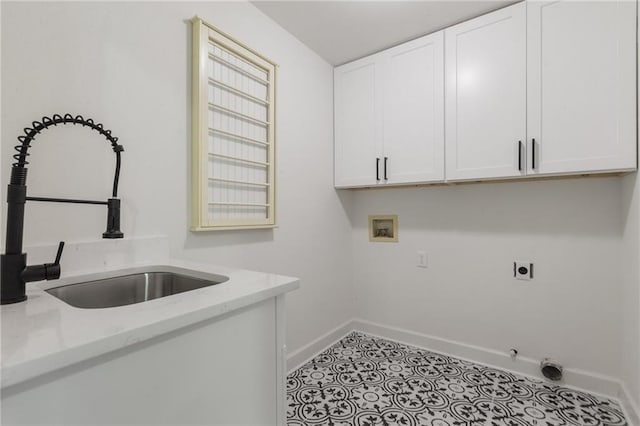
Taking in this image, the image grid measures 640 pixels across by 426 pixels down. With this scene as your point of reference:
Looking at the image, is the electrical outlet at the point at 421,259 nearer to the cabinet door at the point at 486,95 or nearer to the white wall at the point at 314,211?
the white wall at the point at 314,211

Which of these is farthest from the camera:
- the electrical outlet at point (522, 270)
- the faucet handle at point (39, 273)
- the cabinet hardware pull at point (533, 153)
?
the electrical outlet at point (522, 270)

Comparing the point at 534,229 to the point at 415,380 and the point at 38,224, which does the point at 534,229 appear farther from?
the point at 38,224

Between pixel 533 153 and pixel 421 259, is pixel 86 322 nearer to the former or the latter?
pixel 533 153

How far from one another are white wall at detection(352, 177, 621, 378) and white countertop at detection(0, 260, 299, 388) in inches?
68.1

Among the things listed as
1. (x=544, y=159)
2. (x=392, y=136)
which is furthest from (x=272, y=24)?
(x=544, y=159)

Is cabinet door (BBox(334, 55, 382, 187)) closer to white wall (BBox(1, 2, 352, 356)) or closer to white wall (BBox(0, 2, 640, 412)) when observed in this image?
white wall (BBox(0, 2, 640, 412))

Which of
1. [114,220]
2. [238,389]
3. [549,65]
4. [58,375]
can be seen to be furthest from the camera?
[549,65]

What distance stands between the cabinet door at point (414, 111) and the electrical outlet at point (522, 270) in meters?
0.76

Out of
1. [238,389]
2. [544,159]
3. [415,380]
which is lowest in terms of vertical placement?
[415,380]

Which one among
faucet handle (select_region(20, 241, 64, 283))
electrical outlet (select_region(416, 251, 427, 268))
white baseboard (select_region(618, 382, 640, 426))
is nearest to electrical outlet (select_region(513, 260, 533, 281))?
electrical outlet (select_region(416, 251, 427, 268))

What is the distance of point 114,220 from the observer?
3.02 feet

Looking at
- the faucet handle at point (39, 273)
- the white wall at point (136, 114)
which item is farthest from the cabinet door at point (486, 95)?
the faucet handle at point (39, 273)

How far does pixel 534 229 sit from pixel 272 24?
2.15 m

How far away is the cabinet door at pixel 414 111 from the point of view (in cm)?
199
